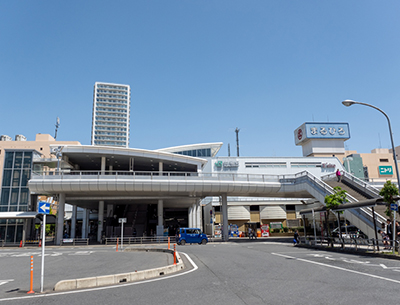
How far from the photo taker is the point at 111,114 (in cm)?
15525

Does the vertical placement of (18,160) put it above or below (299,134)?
below

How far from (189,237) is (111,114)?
12915cm

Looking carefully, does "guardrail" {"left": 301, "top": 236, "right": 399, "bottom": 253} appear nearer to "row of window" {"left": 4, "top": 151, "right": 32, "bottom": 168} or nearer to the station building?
the station building

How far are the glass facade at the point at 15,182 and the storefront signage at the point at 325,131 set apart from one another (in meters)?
64.7

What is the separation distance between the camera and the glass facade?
150 feet

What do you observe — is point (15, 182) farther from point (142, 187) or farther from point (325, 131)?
point (325, 131)

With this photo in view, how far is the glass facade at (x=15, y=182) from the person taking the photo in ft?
150

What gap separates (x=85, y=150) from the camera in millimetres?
40625

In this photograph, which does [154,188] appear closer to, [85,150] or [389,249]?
[85,150]

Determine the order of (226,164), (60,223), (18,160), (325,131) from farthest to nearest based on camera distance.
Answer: (325,131)
(226,164)
(18,160)
(60,223)

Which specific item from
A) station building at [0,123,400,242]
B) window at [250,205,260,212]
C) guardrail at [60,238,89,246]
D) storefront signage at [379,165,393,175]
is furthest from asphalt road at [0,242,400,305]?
storefront signage at [379,165,393,175]

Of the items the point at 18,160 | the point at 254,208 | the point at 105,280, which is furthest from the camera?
the point at 254,208

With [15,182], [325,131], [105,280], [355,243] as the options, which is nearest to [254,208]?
[325,131]

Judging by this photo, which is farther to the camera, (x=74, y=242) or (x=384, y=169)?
(x=384, y=169)
